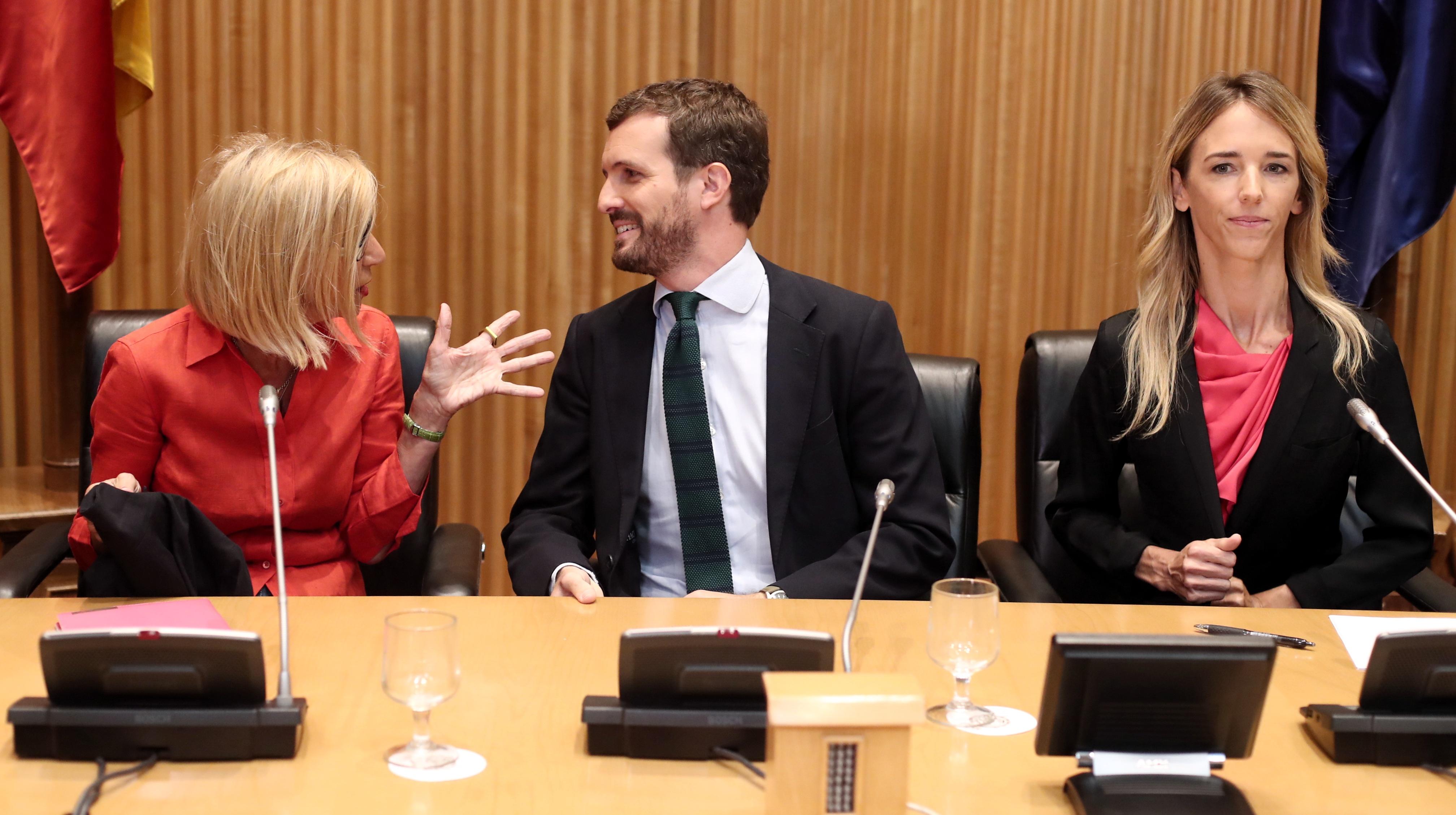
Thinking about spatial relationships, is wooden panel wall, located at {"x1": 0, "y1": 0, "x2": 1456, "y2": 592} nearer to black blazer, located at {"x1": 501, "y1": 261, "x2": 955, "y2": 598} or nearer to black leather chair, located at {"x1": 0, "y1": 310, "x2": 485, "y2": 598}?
black leather chair, located at {"x1": 0, "y1": 310, "x2": 485, "y2": 598}

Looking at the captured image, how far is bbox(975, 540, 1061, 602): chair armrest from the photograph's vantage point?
7.08ft

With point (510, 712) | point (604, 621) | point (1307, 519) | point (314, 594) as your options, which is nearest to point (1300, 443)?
point (1307, 519)

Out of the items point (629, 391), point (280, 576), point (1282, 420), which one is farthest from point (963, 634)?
point (1282, 420)

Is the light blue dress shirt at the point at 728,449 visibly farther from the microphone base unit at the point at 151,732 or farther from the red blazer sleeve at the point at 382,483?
the microphone base unit at the point at 151,732

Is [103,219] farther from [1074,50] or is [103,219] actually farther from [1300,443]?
→ [1300,443]

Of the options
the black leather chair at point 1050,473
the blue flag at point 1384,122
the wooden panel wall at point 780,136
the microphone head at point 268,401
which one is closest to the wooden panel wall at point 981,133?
the wooden panel wall at point 780,136

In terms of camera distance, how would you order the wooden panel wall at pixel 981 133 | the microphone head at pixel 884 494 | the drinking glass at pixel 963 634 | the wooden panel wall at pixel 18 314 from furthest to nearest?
the wooden panel wall at pixel 981 133 < the wooden panel wall at pixel 18 314 < the microphone head at pixel 884 494 < the drinking glass at pixel 963 634

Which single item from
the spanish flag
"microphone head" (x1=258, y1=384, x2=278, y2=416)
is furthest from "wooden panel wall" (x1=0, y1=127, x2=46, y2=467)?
"microphone head" (x1=258, y1=384, x2=278, y2=416)

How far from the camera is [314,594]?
2.15 metres

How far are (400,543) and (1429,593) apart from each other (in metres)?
1.84

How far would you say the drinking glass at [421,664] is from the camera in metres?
1.29

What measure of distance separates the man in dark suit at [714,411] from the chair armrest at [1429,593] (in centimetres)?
81

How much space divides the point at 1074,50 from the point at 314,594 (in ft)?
7.43

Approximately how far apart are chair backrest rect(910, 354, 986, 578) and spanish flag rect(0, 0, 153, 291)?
1.91 m
